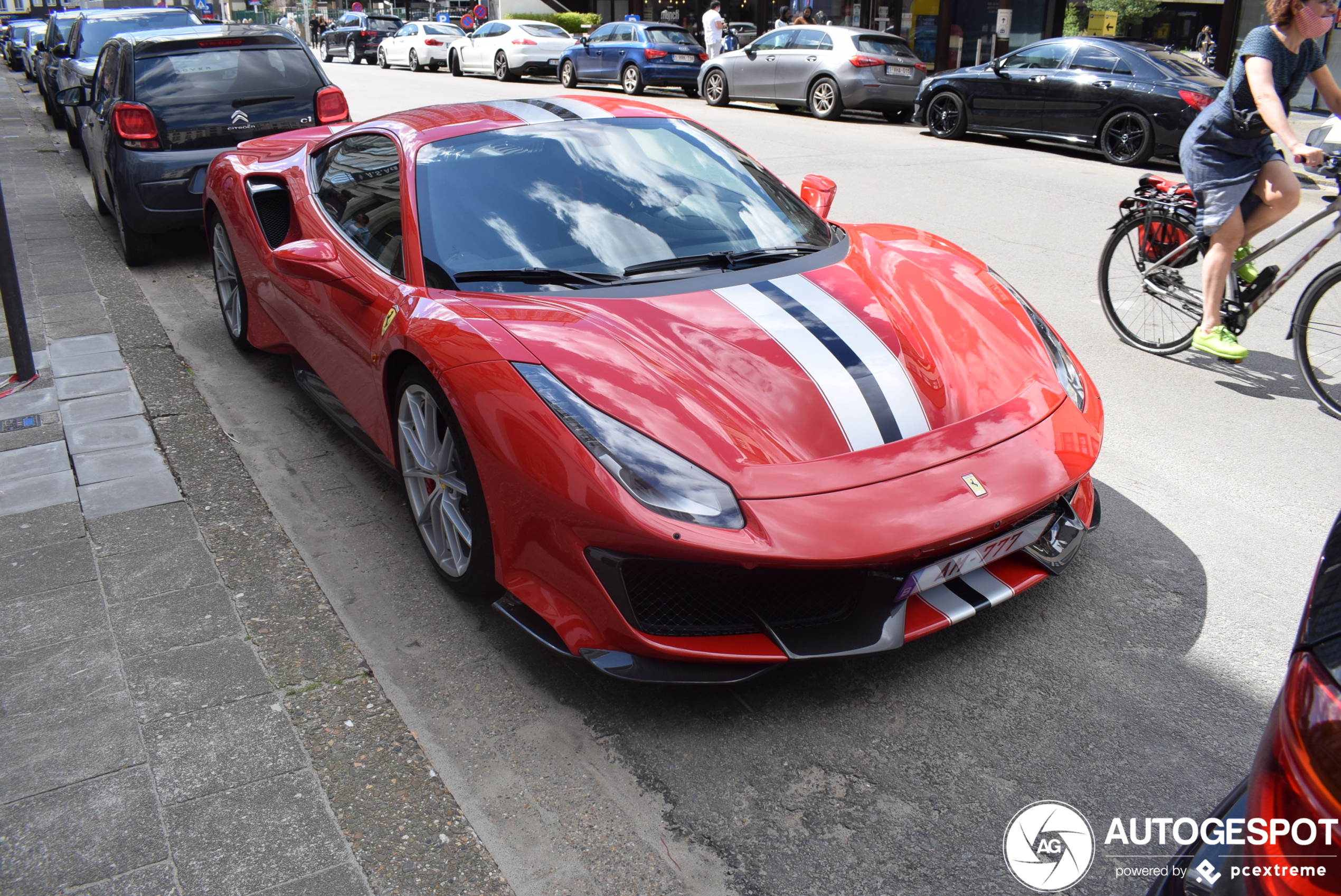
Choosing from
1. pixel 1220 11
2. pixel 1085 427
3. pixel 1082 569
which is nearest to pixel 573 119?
pixel 1085 427

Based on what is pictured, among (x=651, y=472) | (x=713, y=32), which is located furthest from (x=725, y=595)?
(x=713, y=32)

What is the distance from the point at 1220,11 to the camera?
59.8 feet

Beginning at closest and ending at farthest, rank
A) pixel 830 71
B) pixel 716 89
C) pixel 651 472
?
pixel 651 472, pixel 830 71, pixel 716 89

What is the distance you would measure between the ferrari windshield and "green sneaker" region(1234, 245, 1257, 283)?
225cm

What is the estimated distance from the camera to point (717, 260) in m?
3.34

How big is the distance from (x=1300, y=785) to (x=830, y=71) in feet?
53.1

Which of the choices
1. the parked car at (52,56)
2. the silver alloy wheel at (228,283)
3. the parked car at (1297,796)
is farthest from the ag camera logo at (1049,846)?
the parked car at (52,56)

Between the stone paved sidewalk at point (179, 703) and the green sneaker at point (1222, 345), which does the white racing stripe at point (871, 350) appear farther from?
the green sneaker at point (1222, 345)

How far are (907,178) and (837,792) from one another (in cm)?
886

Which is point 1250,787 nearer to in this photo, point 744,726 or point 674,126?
point 744,726

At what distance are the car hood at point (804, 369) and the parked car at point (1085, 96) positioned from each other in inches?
377

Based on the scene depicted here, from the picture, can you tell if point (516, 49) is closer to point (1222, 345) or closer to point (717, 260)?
point (1222, 345)

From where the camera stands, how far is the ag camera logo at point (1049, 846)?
6.79 ft

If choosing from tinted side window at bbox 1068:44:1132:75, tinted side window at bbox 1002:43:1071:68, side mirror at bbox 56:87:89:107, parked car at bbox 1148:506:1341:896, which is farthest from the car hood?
tinted side window at bbox 1002:43:1071:68
